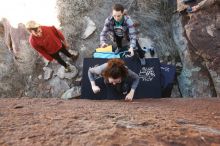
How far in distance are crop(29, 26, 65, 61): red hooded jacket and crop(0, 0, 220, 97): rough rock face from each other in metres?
1.39

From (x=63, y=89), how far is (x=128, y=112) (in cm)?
424

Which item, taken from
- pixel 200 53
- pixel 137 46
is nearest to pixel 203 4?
pixel 200 53

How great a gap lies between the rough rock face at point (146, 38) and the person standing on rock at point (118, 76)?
224 centimetres

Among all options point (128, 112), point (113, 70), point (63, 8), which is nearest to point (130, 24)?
point (113, 70)

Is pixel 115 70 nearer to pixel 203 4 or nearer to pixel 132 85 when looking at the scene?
pixel 132 85

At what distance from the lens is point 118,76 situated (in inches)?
151

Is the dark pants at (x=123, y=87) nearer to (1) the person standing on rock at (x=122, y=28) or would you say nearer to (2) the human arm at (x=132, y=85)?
(2) the human arm at (x=132, y=85)

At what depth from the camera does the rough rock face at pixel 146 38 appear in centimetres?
594

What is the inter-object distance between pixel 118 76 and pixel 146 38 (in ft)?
11.3

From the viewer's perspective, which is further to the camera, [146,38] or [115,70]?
[146,38]

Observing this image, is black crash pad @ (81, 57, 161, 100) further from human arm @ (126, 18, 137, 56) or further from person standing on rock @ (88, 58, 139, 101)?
person standing on rock @ (88, 58, 139, 101)

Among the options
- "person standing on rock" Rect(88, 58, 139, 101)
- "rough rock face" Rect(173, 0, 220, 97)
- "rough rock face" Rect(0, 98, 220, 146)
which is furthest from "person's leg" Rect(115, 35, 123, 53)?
"rough rock face" Rect(0, 98, 220, 146)

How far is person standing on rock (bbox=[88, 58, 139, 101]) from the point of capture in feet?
12.6

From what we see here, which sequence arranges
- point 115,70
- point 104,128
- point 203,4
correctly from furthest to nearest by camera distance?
point 203,4
point 115,70
point 104,128
